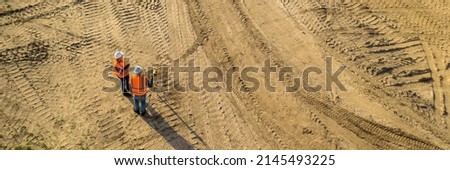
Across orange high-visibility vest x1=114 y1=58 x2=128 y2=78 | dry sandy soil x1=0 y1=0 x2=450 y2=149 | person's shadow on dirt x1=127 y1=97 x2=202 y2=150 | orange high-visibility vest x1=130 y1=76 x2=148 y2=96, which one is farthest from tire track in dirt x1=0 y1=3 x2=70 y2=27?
orange high-visibility vest x1=130 y1=76 x2=148 y2=96

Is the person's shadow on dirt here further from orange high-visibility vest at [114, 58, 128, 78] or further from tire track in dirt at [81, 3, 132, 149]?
orange high-visibility vest at [114, 58, 128, 78]

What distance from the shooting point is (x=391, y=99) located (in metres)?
10.5

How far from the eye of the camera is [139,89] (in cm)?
931

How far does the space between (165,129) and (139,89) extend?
111 centimetres

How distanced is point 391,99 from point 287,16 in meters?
3.50

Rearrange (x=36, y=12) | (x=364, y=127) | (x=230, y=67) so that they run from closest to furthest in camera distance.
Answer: (x=364, y=127) < (x=230, y=67) < (x=36, y=12)

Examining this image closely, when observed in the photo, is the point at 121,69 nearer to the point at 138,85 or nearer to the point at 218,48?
the point at 138,85

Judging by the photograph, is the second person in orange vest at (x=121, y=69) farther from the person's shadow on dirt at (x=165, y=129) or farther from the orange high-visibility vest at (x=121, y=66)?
the person's shadow on dirt at (x=165, y=129)

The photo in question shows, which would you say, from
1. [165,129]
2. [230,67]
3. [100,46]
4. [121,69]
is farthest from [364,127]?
[100,46]

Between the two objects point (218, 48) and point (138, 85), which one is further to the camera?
point (218, 48)

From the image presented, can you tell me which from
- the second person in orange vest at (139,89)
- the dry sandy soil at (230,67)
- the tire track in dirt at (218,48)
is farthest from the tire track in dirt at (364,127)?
the second person in orange vest at (139,89)

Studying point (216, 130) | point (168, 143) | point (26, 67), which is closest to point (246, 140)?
point (216, 130)

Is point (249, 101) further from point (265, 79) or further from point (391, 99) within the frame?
point (391, 99)

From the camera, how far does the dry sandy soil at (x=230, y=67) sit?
9.84 metres
